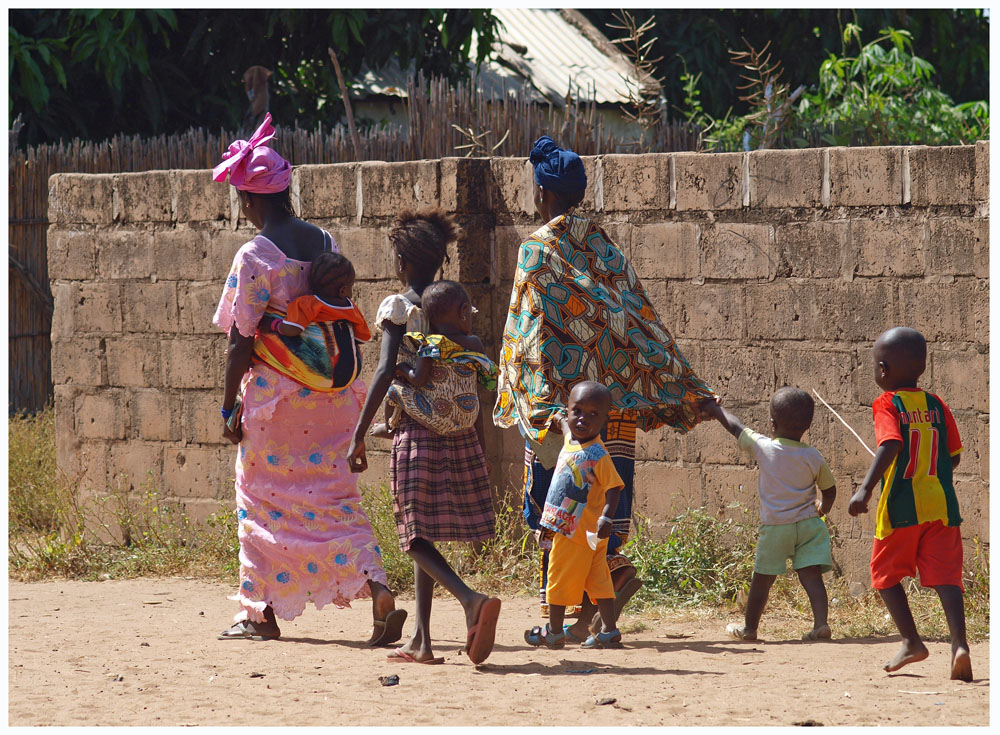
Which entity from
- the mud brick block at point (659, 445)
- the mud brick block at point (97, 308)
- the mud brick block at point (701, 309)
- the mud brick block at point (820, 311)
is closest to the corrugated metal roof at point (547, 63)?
the mud brick block at point (97, 308)

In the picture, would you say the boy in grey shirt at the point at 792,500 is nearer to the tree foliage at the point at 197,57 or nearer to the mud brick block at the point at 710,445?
the mud brick block at the point at 710,445

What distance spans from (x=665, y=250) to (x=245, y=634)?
8.42 feet

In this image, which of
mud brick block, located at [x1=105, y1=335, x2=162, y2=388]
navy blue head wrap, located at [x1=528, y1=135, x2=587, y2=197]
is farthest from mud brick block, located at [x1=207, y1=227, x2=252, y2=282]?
navy blue head wrap, located at [x1=528, y1=135, x2=587, y2=197]

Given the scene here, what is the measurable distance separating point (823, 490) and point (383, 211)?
2.77m

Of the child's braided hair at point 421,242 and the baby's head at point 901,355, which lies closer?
the baby's head at point 901,355

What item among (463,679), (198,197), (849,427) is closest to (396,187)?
(198,197)

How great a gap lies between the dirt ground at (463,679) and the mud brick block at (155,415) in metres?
1.72

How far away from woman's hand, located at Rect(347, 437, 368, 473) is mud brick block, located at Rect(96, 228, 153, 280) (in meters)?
2.86

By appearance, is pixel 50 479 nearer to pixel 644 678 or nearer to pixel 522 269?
pixel 522 269

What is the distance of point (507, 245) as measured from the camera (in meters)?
6.44

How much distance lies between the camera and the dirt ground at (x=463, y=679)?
3.98 metres

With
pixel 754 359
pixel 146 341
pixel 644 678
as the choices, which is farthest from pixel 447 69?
pixel 644 678

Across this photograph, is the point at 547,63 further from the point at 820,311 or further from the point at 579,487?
the point at 579,487

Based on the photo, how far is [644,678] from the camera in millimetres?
4418
